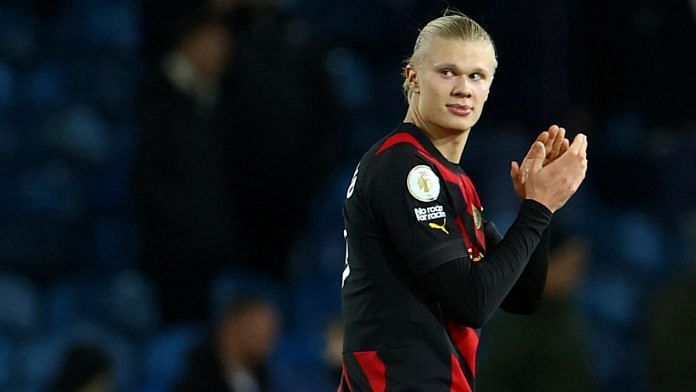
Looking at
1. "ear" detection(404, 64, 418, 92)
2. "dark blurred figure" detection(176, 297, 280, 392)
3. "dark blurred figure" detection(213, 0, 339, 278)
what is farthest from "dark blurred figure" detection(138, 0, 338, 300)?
"ear" detection(404, 64, 418, 92)

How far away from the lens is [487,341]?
19.4ft

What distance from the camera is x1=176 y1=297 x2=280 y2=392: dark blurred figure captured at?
5.70 m

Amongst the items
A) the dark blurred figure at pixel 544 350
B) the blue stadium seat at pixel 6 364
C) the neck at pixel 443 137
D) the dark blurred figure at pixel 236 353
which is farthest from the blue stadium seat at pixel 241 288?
the neck at pixel 443 137

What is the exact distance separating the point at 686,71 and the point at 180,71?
110 inches

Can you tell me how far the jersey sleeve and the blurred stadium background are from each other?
2.92 m

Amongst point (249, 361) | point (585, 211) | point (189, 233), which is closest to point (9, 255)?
point (189, 233)

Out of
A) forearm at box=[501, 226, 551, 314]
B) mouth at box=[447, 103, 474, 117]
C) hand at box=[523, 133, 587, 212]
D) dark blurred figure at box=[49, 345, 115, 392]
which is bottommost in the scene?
dark blurred figure at box=[49, 345, 115, 392]

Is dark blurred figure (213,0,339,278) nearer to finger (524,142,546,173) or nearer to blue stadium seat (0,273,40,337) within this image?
blue stadium seat (0,273,40,337)

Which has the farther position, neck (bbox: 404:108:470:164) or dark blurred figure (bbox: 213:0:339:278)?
dark blurred figure (bbox: 213:0:339:278)

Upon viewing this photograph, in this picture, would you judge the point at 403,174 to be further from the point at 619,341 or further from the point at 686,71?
the point at 686,71

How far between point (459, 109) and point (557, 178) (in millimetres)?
284

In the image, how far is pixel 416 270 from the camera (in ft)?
9.72

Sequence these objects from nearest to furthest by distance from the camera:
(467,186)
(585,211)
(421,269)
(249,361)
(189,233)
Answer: (421,269) < (467,186) < (249,361) < (189,233) < (585,211)

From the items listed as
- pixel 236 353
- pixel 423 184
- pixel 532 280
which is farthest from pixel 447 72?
pixel 236 353
